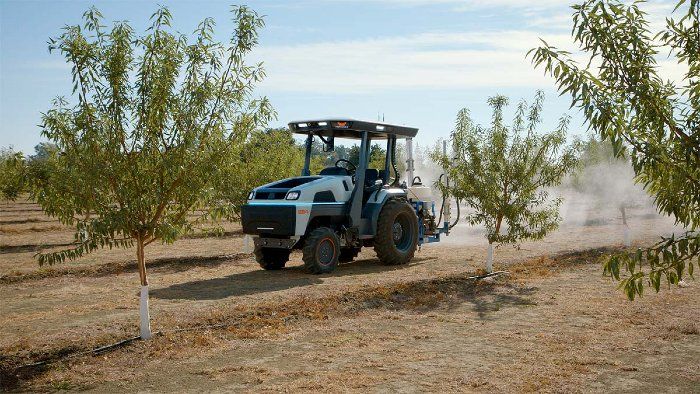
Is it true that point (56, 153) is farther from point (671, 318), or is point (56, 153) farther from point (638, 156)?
point (671, 318)

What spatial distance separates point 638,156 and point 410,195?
11844mm

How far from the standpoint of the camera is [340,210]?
47.8ft

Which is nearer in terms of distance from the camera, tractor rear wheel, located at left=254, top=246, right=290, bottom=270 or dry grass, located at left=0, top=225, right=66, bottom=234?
tractor rear wheel, located at left=254, top=246, right=290, bottom=270

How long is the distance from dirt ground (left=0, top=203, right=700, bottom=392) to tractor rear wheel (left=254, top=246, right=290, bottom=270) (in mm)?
298

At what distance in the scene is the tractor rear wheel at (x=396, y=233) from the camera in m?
15.3

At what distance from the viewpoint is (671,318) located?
9.80 metres

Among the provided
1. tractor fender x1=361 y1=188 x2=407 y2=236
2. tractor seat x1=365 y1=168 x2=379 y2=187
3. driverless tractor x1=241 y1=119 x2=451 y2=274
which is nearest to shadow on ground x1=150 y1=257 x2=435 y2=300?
driverless tractor x1=241 y1=119 x2=451 y2=274

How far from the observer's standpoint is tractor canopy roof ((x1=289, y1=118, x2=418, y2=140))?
14594 millimetres

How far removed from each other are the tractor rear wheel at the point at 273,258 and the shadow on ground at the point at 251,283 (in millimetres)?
170

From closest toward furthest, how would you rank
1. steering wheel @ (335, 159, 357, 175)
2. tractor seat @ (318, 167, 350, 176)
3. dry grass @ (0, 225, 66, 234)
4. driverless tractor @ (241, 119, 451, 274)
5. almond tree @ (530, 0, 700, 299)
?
almond tree @ (530, 0, 700, 299)
driverless tractor @ (241, 119, 451, 274)
tractor seat @ (318, 167, 350, 176)
steering wheel @ (335, 159, 357, 175)
dry grass @ (0, 225, 66, 234)

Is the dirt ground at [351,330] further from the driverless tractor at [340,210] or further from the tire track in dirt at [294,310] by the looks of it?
the driverless tractor at [340,210]

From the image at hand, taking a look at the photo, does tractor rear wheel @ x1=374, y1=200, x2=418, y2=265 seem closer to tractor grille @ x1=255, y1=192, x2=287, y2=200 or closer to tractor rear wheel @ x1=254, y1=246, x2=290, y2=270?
tractor rear wheel @ x1=254, y1=246, x2=290, y2=270

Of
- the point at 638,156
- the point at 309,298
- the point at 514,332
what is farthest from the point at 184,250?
the point at 638,156

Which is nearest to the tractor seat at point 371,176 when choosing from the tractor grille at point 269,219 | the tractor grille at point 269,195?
the tractor grille at point 269,195
